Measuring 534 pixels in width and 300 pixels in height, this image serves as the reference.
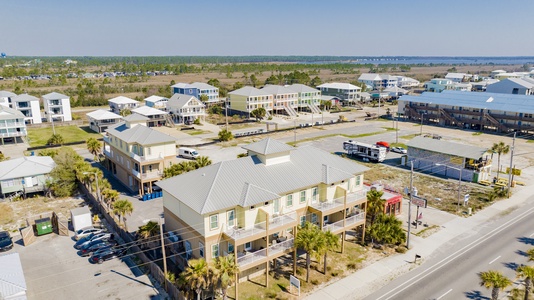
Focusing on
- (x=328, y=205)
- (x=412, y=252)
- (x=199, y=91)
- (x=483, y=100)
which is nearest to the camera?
(x=328, y=205)

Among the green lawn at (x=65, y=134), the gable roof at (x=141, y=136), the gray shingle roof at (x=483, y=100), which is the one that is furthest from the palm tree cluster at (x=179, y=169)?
the gray shingle roof at (x=483, y=100)

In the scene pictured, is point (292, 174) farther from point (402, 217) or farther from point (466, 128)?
point (466, 128)

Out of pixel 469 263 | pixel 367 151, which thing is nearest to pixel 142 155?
pixel 367 151

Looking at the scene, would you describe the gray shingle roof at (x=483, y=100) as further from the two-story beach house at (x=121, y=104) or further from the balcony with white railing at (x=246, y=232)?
the balcony with white railing at (x=246, y=232)

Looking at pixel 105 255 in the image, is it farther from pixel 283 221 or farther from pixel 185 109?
pixel 185 109

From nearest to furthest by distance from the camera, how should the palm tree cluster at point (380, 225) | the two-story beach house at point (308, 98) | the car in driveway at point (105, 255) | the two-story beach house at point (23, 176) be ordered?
the car in driveway at point (105, 255) → the palm tree cluster at point (380, 225) → the two-story beach house at point (23, 176) → the two-story beach house at point (308, 98)

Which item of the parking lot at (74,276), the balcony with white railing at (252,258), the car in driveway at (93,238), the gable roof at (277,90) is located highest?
the gable roof at (277,90)

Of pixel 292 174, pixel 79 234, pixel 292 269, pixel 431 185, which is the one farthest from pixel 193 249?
pixel 431 185
